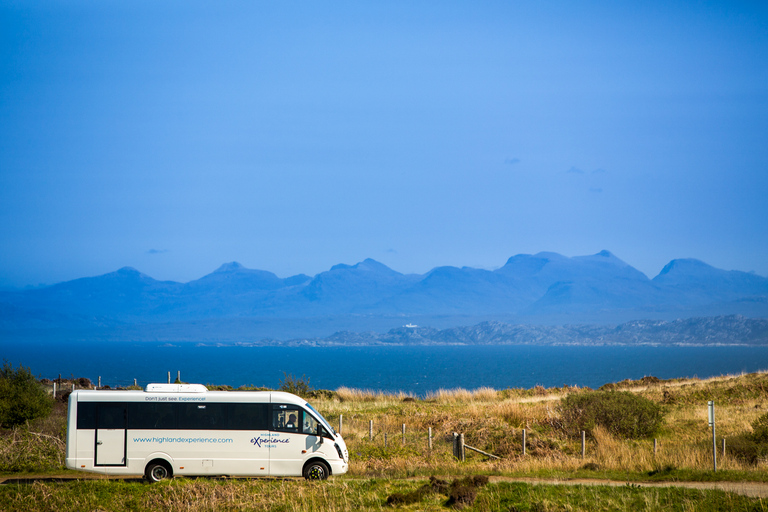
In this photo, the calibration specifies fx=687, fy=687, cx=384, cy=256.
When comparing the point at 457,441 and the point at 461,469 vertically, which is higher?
the point at 457,441

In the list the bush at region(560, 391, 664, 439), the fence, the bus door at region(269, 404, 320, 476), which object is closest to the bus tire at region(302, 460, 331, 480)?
the bus door at region(269, 404, 320, 476)

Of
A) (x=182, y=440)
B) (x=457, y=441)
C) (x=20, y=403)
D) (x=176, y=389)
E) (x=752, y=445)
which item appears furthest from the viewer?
(x=20, y=403)

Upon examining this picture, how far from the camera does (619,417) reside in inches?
1123

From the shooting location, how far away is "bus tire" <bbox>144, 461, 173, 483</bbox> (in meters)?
18.5

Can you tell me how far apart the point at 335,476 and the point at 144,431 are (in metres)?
5.37

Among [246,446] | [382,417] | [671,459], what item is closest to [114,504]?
[246,446]

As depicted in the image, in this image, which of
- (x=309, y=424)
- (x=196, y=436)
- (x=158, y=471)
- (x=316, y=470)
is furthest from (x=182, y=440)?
(x=316, y=470)

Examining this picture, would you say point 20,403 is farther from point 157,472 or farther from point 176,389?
point 157,472

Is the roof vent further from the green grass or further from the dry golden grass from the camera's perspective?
the dry golden grass

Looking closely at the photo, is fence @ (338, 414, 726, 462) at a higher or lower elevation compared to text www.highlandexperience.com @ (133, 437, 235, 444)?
lower

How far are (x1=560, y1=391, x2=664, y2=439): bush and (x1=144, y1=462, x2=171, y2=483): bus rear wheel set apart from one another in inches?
659

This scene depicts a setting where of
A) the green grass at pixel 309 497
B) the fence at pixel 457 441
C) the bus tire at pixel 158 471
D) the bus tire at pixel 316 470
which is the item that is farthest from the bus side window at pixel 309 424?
the fence at pixel 457 441

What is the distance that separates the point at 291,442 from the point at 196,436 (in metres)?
2.60

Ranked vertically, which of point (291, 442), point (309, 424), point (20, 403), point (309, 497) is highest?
point (309, 424)
